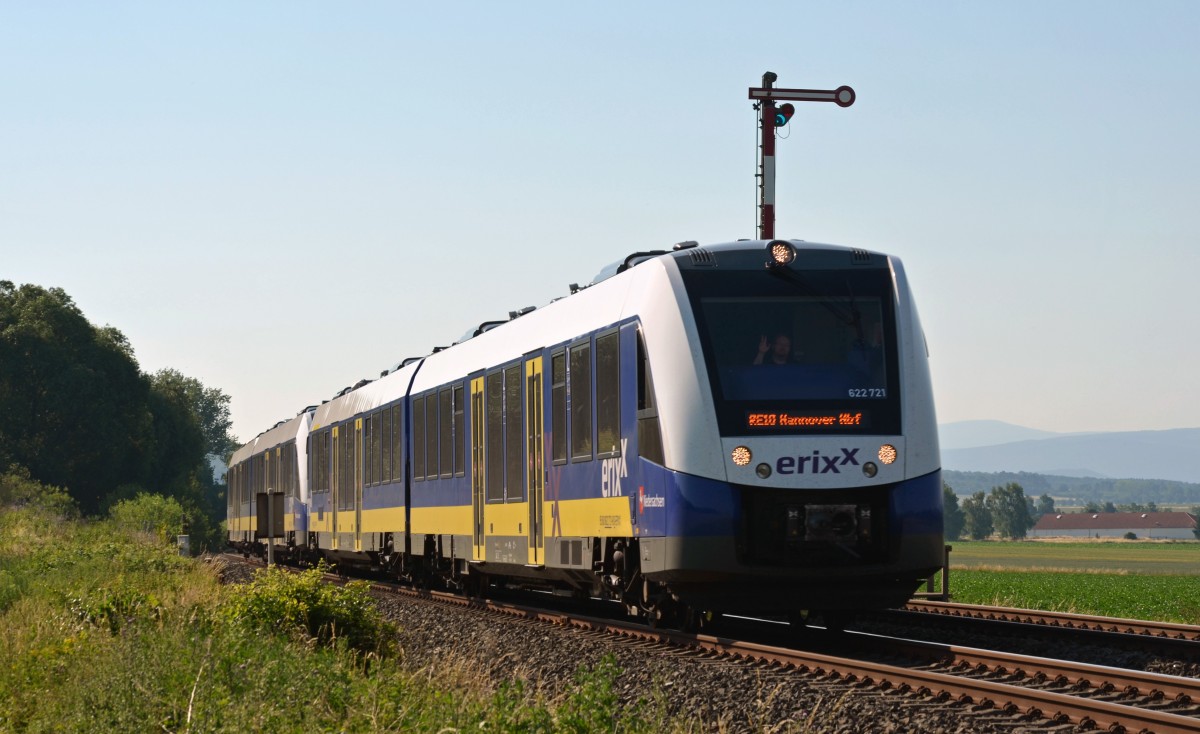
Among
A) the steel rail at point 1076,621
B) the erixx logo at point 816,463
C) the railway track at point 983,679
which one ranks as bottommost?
the steel rail at point 1076,621

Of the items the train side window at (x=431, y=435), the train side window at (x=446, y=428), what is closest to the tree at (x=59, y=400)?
the train side window at (x=431, y=435)

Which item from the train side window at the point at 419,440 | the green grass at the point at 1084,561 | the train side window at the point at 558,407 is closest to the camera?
the train side window at the point at 558,407

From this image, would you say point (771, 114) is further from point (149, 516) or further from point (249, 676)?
point (149, 516)

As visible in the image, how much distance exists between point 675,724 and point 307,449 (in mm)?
26972

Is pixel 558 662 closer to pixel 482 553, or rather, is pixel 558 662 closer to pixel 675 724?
pixel 675 724

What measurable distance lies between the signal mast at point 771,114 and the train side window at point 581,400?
21.9ft

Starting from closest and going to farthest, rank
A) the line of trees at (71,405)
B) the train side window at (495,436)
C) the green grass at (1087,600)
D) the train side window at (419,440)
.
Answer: the train side window at (495,436) < the green grass at (1087,600) < the train side window at (419,440) < the line of trees at (71,405)

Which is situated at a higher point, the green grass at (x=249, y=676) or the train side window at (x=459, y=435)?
the train side window at (x=459, y=435)

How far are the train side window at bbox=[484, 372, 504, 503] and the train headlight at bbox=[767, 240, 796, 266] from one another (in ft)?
18.7

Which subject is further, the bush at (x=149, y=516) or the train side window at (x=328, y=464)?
the bush at (x=149, y=516)

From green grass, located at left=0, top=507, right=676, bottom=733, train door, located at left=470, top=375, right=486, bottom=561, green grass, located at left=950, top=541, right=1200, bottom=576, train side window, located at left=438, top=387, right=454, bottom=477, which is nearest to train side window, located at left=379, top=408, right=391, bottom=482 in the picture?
train side window, located at left=438, top=387, right=454, bottom=477

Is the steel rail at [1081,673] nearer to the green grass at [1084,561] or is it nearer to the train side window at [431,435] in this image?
the train side window at [431,435]

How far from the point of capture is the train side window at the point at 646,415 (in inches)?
527

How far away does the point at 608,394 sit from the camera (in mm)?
14797
